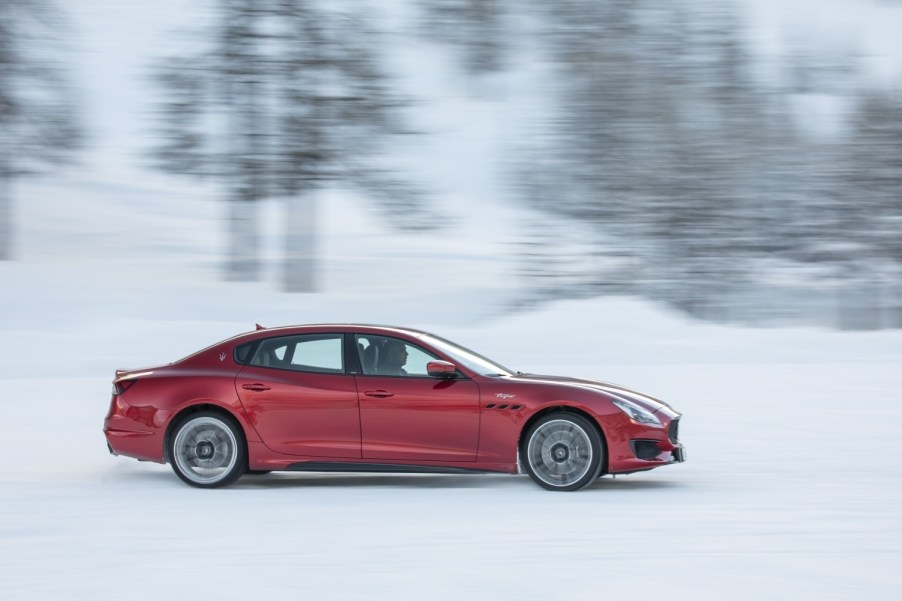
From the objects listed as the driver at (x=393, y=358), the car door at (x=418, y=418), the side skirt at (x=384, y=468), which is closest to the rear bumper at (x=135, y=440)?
the side skirt at (x=384, y=468)

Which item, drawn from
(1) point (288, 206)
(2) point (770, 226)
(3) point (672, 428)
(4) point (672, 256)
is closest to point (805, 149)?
(2) point (770, 226)

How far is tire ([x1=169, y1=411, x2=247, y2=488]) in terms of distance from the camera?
9156 millimetres

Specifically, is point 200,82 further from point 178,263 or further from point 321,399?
point 321,399

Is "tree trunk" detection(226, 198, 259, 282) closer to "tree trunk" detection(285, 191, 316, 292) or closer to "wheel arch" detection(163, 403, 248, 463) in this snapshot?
"tree trunk" detection(285, 191, 316, 292)

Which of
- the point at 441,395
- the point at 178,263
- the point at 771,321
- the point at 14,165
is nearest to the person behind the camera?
the point at 441,395

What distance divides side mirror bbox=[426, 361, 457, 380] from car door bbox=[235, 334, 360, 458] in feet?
1.89

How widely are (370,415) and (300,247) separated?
24.1 meters

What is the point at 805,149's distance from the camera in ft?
103

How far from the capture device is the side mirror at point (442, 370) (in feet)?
29.1

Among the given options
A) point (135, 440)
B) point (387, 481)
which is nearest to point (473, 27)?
point (387, 481)

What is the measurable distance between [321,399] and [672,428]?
2497mm

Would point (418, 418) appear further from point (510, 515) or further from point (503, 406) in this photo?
point (510, 515)

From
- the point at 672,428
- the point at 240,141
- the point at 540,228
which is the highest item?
the point at 240,141

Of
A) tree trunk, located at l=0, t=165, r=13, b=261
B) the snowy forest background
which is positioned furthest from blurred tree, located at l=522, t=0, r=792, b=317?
tree trunk, located at l=0, t=165, r=13, b=261
